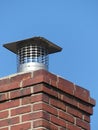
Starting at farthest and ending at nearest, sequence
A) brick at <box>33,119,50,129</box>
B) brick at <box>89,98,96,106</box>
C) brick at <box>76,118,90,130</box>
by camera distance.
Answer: brick at <box>89,98,96,106</box>, brick at <box>76,118,90,130</box>, brick at <box>33,119,50,129</box>

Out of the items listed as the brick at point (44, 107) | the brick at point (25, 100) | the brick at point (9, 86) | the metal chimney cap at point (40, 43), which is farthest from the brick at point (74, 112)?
the metal chimney cap at point (40, 43)

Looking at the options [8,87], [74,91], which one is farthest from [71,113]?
[8,87]

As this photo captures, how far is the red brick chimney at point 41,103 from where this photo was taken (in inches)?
239

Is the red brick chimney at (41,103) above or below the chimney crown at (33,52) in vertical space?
below

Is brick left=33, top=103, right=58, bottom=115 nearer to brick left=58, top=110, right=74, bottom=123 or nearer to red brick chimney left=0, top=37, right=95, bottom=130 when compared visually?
red brick chimney left=0, top=37, right=95, bottom=130

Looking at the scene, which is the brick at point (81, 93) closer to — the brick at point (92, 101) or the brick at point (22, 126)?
the brick at point (92, 101)

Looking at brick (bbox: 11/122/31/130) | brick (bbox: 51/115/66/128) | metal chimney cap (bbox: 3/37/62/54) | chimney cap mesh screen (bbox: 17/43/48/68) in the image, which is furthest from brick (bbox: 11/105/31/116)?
metal chimney cap (bbox: 3/37/62/54)

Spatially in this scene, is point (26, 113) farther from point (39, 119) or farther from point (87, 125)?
point (87, 125)

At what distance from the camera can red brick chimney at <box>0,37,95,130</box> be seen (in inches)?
239

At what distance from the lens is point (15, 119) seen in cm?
615

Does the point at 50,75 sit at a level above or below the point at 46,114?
above

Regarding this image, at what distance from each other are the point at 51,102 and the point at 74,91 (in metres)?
0.40

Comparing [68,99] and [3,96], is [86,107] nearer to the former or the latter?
[68,99]

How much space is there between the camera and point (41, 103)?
19.9ft
